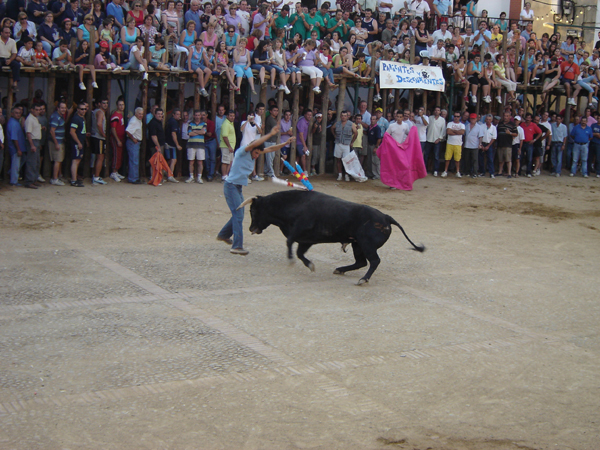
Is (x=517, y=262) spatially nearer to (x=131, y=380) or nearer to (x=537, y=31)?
(x=131, y=380)

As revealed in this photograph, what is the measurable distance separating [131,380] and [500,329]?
3808 millimetres

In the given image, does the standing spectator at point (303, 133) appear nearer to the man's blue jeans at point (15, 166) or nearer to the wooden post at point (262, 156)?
the wooden post at point (262, 156)

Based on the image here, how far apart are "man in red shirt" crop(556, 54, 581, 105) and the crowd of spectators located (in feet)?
0.11

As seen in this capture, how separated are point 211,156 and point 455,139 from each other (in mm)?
7410

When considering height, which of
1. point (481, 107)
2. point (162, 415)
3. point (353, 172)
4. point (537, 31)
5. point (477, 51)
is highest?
point (537, 31)

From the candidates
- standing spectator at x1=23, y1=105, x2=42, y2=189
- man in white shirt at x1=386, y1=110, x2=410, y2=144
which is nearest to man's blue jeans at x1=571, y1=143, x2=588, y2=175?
man in white shirt at x1=386, y1=110, x2=410, y2=144

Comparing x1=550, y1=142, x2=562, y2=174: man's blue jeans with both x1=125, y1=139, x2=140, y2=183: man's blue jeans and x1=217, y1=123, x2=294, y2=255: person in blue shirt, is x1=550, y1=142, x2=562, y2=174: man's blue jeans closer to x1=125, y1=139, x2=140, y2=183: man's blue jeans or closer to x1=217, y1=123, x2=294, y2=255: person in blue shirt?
x1=125, y1=139, x2=140, y2=183: man's blue jeans

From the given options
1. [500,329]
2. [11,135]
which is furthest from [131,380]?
[11,135]

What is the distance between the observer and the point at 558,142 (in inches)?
850

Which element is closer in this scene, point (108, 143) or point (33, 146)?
point (33, 146)

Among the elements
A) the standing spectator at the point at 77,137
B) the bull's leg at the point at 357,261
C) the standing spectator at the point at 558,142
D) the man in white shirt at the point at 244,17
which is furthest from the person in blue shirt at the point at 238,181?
the standing spectator at the point at 558,142

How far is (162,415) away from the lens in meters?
4.79

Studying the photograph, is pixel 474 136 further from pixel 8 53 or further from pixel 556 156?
pixel 8 53

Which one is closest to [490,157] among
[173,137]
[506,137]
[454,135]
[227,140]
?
[506,137]
